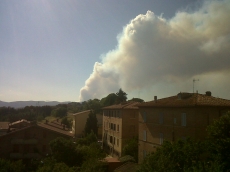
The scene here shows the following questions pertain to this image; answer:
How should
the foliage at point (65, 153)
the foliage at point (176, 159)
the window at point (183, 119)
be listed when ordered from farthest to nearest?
the foliage at point (65, 153) < the window at point (183, 119) < the foliage at point (176, 159)

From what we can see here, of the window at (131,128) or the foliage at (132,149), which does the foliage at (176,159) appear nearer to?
the foliage at (132,149)

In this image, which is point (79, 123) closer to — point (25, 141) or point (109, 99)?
point (25, 141)

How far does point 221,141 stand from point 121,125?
90.0 ft

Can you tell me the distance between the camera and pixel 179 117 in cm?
2606

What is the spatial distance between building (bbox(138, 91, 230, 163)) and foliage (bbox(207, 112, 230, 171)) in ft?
20.7

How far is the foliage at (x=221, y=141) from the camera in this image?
1603cm

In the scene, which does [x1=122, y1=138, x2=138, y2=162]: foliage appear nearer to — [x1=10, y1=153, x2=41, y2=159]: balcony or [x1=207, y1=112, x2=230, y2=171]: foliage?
[x1=10, y1=153, x2=41, y2=159]: balcony

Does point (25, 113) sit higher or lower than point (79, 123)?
higher

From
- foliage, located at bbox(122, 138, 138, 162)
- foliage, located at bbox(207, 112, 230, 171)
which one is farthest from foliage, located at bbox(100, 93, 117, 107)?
foliage, located at bbox(207, 112, 230, 171)

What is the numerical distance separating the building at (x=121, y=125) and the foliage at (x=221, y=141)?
83.6 ft

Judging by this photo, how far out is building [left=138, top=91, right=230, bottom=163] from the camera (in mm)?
24047

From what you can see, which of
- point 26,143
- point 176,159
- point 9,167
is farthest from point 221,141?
point 26,143

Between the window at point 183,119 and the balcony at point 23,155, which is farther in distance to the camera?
the balcony at point 23,155

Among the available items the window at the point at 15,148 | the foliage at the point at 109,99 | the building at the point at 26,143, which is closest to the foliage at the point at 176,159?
the building at the point at 26,143
